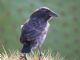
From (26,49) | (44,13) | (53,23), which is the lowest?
(53,23)

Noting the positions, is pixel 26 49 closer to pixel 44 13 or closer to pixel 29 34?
pixel 29 34

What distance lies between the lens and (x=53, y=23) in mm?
4766

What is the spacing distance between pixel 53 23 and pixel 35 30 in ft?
9.66

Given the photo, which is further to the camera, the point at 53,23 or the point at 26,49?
the point at 53,23

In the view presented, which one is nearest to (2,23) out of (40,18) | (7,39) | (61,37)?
(7,39)

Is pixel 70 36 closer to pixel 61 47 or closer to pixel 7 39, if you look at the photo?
pixel 61 47

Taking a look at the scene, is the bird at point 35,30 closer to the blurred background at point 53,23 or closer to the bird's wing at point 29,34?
the bird's wing at point 29,34

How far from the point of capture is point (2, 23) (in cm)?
476

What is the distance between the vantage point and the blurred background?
4586 millimetres

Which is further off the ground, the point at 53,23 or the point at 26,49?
the point at 26,49

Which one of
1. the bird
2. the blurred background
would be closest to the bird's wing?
the bird

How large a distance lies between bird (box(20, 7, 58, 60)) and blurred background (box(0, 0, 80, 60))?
8.51 feet

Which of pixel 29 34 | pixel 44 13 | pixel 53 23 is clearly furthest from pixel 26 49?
pixel 53 23

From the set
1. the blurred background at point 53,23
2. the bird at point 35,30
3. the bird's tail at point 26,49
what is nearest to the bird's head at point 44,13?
the bird at point 35,30
